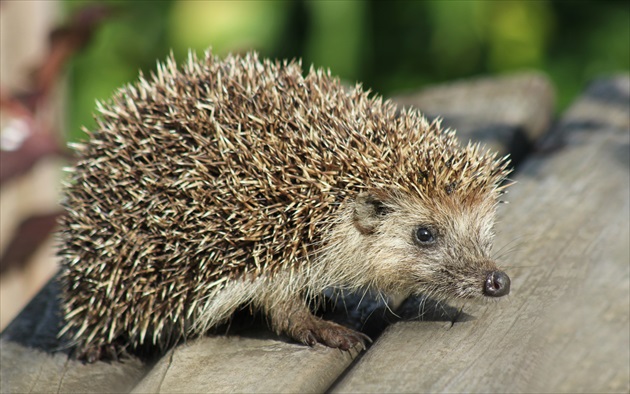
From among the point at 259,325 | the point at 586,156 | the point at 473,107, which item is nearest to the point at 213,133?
the point at 259,325

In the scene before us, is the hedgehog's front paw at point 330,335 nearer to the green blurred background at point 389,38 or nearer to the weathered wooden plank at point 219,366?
the weathered wooden plank at point 219,366

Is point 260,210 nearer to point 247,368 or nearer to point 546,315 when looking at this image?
point 247,368

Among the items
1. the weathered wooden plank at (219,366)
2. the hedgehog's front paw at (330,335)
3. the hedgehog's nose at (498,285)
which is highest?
the hedgehog's nose at (498,285)

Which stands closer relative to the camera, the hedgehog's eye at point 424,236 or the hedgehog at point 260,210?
the hedgehog at point 260,210

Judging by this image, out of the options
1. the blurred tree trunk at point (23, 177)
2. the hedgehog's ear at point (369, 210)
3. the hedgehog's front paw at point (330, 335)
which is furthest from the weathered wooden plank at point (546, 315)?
the blurred tree trunk at point (23, 177)

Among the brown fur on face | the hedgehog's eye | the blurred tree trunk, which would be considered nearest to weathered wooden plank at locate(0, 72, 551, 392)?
the brown fur on face

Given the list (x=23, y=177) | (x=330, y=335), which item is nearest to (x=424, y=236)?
(x=330, y=335)
